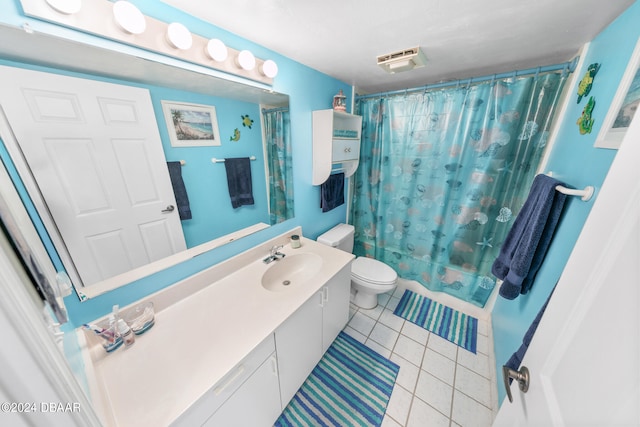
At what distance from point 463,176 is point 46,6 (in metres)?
2.31

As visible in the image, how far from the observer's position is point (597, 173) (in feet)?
2.72

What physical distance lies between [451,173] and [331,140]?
3.46 ft

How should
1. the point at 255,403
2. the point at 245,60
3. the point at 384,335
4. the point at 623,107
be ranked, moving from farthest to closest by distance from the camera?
the point at 384,335 → the point at 245,60 → the point at 255,403 → the point at 623,107

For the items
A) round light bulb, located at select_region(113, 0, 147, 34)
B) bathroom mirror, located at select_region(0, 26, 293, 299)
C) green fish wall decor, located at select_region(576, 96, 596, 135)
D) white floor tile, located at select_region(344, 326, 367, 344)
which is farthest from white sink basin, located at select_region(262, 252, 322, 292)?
green fish wall decor, located at select_region(576, 96, 596, 135)

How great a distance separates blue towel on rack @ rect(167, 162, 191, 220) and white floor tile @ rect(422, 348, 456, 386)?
6.10 feet

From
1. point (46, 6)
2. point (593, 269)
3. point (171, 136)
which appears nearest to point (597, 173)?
point (593, 269)

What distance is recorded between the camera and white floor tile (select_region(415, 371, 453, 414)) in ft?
4.23

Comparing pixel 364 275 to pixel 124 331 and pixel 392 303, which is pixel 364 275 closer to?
pixel 392 303

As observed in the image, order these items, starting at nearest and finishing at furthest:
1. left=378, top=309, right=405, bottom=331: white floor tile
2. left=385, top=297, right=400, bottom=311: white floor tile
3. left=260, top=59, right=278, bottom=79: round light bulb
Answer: left=260, top=59, right=278, bottom=79: round light bulb
left=378, top=309, right=405, bottom=331: white floor tile
left=385, top=297, right=400, bottom=311: white floor tile

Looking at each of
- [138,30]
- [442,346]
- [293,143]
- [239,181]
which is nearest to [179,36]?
[138,30]

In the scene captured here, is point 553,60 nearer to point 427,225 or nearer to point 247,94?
point 427,225

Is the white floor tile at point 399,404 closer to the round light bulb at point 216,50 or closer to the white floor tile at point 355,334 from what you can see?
the white floor tile at point 355,334

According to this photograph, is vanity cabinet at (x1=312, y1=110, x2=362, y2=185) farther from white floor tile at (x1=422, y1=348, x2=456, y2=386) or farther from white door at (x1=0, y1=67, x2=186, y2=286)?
white floor tile at (x1=422, y1=348, x2=456, y2=386)

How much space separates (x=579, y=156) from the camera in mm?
990
